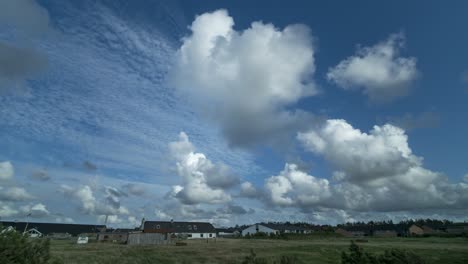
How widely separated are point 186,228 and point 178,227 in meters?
3.68

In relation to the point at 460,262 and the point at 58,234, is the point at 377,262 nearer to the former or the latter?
the point at 460,262

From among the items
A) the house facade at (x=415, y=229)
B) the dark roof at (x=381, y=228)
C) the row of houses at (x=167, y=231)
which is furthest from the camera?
the dark roof at (x=381, y=228)

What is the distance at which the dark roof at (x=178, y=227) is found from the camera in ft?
297

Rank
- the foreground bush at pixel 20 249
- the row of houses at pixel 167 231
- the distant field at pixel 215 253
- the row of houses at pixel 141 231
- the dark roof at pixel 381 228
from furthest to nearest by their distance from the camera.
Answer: the dark roof at pixel 381 228 < the row of houses at pixel 167 231 < the row of houses at pixel 141 231 < the distant field at pixel 215 253 < the foreground bush at pixel 20 249

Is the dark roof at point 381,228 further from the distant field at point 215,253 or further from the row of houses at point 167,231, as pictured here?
the distant field at point 215,253

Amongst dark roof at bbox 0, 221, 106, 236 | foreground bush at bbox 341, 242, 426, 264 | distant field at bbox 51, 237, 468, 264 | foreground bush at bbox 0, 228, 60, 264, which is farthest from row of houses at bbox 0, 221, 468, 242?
foreground bush at bbox 341, 242, 426, 264

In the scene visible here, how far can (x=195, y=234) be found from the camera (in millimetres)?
106875

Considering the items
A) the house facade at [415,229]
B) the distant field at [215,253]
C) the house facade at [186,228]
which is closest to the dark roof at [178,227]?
the house facade at [186,228]

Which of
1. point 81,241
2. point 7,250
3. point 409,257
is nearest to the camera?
point 7,250

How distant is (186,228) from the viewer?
351ft

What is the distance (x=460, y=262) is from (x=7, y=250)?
40126mm

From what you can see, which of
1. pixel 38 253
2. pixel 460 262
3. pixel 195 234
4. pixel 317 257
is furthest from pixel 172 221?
pixel 38 253

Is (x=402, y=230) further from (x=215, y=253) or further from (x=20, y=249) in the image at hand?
(x=20, y=249)

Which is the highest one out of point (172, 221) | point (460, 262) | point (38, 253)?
point (172, 221)
